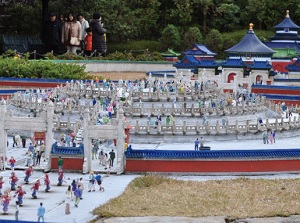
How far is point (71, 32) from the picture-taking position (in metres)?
90.3

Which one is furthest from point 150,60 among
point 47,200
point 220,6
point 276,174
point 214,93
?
point 47,200

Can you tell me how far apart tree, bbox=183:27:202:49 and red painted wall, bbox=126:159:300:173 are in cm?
6278

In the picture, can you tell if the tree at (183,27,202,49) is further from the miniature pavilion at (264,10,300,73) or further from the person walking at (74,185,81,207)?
the person walking at (74,185,81,207)

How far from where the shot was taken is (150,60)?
3834 inches

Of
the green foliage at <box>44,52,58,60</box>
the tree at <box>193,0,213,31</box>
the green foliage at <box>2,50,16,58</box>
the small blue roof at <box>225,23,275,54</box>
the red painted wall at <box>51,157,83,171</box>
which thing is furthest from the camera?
the tree at <box>193,0,213,31</box>

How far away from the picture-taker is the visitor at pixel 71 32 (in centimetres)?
9012

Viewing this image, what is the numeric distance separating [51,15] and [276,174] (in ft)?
172

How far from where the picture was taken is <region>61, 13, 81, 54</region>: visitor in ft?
296

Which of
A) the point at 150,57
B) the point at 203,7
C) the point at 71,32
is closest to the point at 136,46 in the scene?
the point at 150,57

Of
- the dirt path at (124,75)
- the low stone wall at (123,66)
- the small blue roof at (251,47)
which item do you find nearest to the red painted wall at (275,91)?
the small blue roof at (251,47)

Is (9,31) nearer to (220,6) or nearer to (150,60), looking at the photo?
(150,60)

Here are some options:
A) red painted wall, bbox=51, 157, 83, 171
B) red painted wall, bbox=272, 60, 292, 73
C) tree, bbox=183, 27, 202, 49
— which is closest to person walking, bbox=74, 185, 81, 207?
red painted wall, bbox=51, 157, 83, 171

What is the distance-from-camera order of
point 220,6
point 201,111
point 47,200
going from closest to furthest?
point 47,200 → point 201,111 → point 220,6

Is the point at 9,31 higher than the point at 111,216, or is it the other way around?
the point at 9,31
